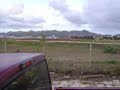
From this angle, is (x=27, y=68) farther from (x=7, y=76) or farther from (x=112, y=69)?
(x=112, y=69)

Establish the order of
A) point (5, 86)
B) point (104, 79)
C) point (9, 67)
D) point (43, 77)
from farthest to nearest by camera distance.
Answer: point (104, 79)
point (43, 77)
point (9, 67)
point (5, 86)

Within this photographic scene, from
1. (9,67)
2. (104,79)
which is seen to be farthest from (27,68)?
(104,79)

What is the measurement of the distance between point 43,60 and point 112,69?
10.7m

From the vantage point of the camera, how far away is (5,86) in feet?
7.26

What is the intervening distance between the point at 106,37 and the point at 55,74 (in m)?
41.1

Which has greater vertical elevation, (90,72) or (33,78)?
(33,78)

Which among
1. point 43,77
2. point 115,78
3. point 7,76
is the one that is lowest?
point 115,78

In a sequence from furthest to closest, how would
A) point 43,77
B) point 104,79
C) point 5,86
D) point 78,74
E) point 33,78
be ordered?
point 78,74, point 104,79, point 43,77, point 33,78, point 5,86

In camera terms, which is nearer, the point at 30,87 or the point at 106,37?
the point at 30,87

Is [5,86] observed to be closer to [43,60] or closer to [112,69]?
[43,60]

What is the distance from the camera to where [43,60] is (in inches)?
157

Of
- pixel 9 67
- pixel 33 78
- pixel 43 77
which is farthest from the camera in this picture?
pixel 43 77

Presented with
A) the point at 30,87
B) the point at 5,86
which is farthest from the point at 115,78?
the point at 5,86

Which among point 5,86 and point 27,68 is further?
point 27,68
